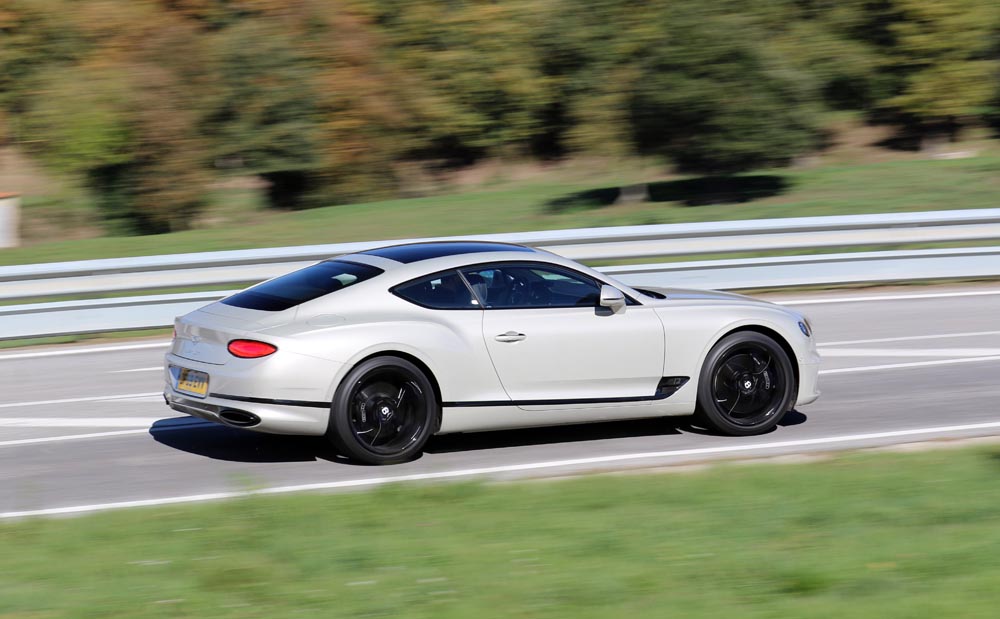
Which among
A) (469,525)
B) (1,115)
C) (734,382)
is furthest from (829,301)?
(1,115)

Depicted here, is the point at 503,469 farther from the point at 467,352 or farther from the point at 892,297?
the point at 892,297

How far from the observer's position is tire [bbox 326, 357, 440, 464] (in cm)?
756

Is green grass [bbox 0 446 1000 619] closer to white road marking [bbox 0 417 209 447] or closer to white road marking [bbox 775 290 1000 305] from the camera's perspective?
white road marking [bbox 0 417 209 447]

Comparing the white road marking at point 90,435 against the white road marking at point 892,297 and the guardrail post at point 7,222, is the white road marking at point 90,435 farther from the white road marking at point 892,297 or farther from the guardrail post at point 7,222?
the guardrail post at point 7,222

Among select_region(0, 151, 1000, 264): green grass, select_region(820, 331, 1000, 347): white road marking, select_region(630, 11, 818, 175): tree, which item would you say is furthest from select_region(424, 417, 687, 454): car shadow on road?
A: select_region(630, 11, 818, 175): tree

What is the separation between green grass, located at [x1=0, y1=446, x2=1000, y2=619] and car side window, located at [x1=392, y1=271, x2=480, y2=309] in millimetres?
1498

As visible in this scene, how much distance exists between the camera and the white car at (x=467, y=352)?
7453 millimetres

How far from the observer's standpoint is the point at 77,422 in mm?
9383

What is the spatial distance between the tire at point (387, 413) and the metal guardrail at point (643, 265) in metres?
6.55

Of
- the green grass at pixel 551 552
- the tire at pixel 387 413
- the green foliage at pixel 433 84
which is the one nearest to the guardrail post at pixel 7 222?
the green foliage at pixel 433 84

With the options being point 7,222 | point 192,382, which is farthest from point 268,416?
point 7,222

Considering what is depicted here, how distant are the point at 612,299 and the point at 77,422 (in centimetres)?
420

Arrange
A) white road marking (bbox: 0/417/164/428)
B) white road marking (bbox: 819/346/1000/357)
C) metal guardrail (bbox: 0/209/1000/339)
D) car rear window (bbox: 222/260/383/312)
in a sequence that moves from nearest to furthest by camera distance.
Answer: car rear window (bbox: 222/260/383/312), white road marking (bbox: 0/417/164/428), white road marking (bbox: 819/346/1000/357), metal guardrail (bbox: 0/209/1000/339)

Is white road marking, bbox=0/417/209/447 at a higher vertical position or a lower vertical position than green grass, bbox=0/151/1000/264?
lower
